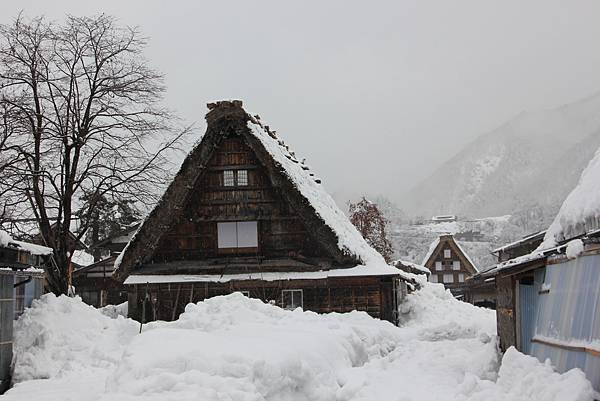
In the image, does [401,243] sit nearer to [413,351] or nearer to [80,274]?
[80,274]

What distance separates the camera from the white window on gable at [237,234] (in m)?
21.1

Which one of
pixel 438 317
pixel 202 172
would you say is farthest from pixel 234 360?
pixel 438 317

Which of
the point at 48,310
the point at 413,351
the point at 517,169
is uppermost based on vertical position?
the point at 517,169

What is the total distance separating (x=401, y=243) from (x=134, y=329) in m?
98.5

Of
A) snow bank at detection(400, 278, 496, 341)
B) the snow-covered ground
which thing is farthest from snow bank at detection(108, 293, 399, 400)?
snow bank at detection(400, 278, 496, 341)

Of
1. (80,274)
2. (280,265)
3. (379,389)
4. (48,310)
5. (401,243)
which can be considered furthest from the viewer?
(401,243)

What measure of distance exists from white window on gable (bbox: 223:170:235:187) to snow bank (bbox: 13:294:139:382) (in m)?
6.58

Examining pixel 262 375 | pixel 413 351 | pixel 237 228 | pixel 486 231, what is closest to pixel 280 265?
pixel 237 228

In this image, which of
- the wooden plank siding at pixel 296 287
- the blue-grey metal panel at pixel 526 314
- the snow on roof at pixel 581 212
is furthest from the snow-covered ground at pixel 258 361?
the wooden plank siding at pixel 296 287

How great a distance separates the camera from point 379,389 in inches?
386

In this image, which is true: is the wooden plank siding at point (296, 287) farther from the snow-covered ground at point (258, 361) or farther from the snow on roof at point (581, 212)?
the snow on roof at point (581, 212)

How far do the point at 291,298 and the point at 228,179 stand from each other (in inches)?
175

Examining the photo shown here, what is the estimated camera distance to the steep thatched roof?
2005 centimetres

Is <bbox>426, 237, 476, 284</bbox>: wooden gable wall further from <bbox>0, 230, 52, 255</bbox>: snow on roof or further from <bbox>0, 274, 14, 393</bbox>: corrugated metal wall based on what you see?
<bbox>0, 274, 14, 393</bbox>: corrugated metal wall
